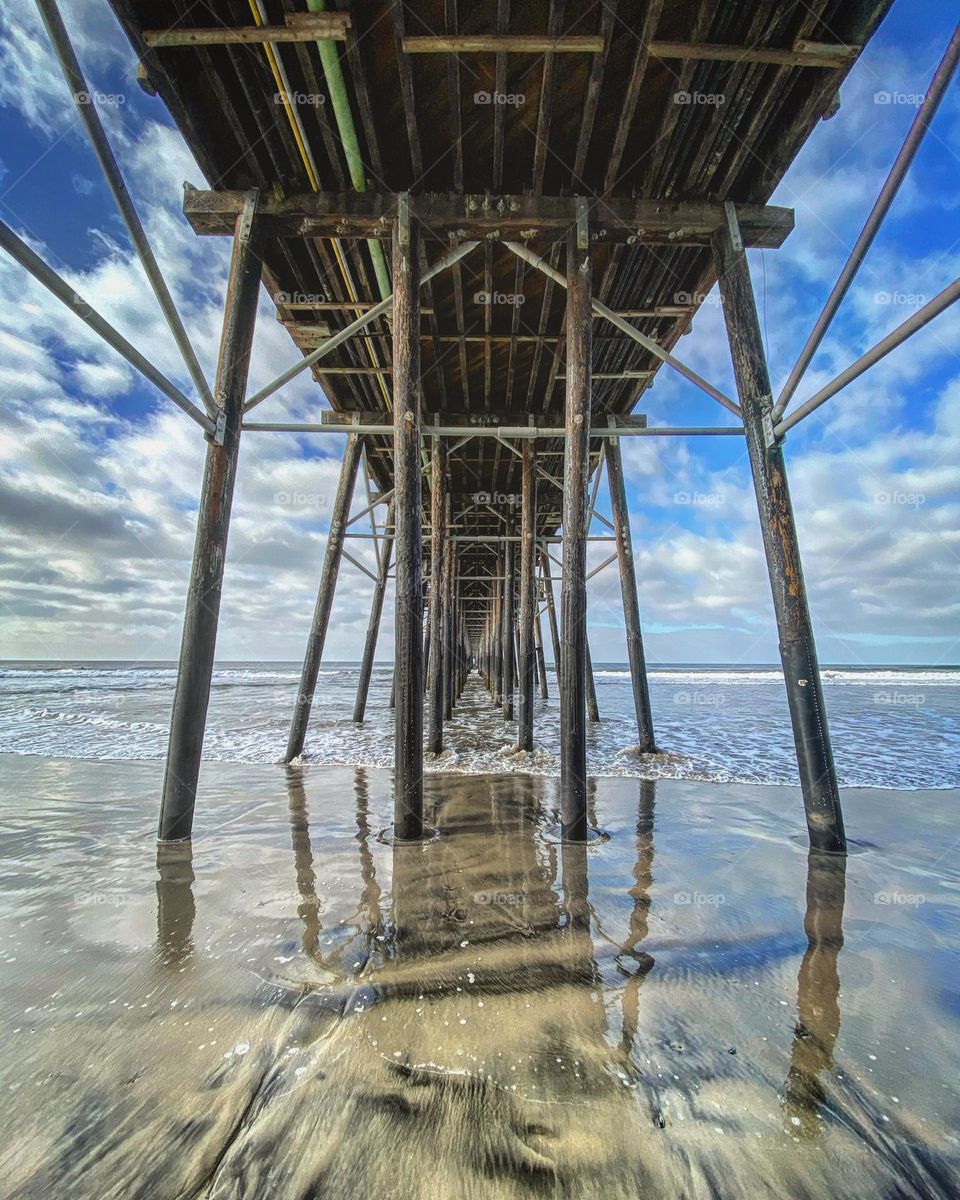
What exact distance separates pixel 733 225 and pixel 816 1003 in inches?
210

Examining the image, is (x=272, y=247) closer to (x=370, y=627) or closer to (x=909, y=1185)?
(x=909, y=1185)

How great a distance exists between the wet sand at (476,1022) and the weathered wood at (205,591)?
426 mm

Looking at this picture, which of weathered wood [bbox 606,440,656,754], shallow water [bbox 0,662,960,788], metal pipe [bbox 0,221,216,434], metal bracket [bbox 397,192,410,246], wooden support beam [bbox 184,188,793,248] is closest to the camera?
metal pipe [bbox 0,221,216,434]

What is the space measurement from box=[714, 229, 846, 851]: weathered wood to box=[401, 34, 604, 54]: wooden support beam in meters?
2.17

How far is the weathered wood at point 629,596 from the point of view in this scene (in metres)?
7.67

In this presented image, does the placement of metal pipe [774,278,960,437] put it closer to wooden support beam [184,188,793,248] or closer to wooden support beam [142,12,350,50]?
wooden support beam [184,188,793,248]

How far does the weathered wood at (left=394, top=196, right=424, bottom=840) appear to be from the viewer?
372 cm

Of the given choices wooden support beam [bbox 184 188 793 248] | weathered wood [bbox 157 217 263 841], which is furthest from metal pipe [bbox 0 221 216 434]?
wooden support beam [bbox 184 188 793 248]

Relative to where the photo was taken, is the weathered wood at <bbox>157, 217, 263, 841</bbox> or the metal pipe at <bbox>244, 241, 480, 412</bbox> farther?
the metal pipe at <bbox>244, 241, 480, 412</bbox>

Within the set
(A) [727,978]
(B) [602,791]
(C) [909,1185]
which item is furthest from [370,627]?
→ (C) [909,1185]

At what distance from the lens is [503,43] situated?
338cm

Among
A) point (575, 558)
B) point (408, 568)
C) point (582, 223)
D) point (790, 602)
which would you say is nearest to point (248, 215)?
point (582, 223)

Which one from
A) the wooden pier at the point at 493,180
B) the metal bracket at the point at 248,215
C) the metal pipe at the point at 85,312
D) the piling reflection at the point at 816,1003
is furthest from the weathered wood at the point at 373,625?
the piling reflection at the point at 816,1003

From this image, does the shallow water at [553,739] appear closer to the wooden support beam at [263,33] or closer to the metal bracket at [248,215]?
the metal bracket at [248,215]
